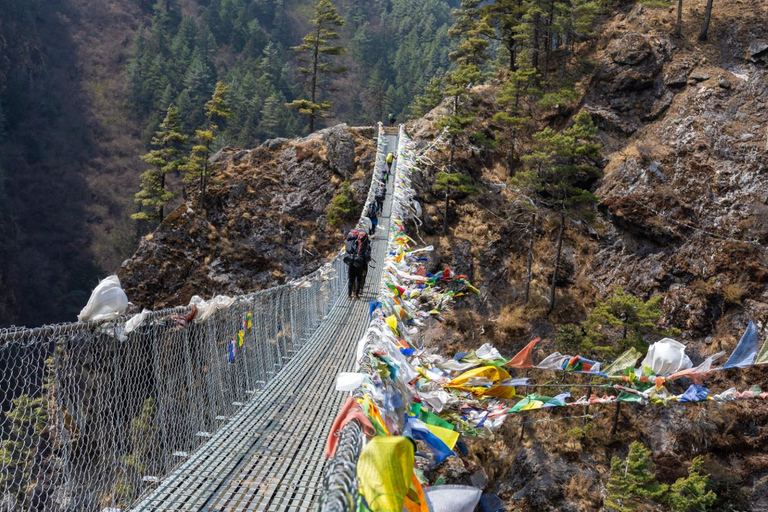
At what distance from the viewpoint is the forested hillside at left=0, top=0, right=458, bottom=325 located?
126ft

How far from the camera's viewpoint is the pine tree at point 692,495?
10516mm

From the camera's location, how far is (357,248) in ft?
28.2

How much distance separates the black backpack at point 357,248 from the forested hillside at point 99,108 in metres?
24.8

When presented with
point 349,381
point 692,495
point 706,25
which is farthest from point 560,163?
point 349,381

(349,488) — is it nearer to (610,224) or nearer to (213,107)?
(610,224)

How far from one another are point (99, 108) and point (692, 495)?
5680cm

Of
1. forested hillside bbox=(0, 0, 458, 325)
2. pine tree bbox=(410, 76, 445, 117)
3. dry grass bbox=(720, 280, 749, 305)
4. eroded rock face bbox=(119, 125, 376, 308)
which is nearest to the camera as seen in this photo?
dry grass bbox=(720, 280, 749, 305)

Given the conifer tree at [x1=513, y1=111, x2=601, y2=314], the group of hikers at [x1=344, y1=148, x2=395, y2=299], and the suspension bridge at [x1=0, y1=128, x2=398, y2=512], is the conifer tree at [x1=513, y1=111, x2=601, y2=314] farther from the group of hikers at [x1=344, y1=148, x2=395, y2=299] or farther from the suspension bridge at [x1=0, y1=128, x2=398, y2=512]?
Result: the suspension bridge at [x1=0, y1=128, x2=398, y2=512]

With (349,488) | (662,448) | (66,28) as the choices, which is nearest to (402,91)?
(66,28)

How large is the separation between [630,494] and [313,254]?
1187 cm

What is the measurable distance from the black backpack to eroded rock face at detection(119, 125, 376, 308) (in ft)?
31.9

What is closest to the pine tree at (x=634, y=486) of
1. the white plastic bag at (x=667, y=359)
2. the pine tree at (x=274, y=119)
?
the white plastic bag at (x=667, y=359)

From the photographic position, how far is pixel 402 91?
58.6m

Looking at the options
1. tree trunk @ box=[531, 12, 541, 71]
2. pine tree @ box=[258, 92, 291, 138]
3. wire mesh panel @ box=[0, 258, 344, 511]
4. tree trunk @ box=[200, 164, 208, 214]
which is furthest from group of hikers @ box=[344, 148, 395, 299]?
pine tree @ box=[258, 92, 291, 138]
